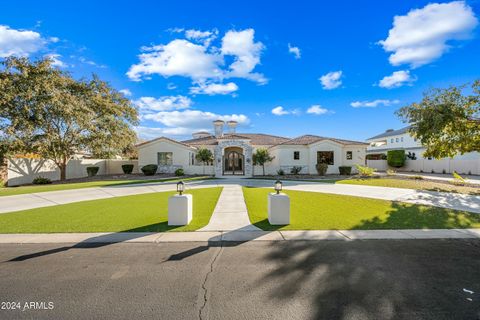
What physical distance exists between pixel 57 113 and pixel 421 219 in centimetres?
2335

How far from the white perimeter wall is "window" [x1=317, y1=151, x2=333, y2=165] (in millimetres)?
20793

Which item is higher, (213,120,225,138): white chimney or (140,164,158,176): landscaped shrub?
(213,120,225,138): white chimney

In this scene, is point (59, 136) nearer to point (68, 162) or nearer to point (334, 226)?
point (68, 162)

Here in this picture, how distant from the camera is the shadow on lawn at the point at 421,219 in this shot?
6238mm

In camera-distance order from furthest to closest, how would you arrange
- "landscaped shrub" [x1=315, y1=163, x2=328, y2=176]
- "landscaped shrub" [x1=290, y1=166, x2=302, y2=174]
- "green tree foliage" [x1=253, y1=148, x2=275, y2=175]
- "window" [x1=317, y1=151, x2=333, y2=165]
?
"window" [x1=317, y1=151, x2=333, y2=165] < "landscaped shrub" [x1=290, y1=166, x2=302, y2=174] < "green tree foliage" [x1=253, y1=148, x2=275, y2=175] < "landscaped shrub" [x1=315, y1=163, x2=328, y2=176]

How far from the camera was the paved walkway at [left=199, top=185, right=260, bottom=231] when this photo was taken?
615 centimetres

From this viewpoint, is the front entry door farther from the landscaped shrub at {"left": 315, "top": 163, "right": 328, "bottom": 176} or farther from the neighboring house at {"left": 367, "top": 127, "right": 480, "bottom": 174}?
the neighboring house at {"left": 367, "top": 127, "right": 480, "bottom": 174}

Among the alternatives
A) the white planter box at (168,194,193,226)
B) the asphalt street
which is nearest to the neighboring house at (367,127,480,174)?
the asphalt street

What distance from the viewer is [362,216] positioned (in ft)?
24.0

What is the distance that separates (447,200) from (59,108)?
2474 centimetres

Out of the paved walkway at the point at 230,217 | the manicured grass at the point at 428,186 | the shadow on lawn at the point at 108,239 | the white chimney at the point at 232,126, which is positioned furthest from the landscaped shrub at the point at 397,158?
the shadow on lawn at the point at 108,239

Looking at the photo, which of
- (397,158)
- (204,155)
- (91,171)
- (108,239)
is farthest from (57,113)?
(397,158)

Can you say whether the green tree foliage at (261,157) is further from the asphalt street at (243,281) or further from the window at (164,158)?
the asphalt street at (243,281)

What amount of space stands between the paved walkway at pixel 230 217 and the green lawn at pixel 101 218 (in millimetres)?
253
